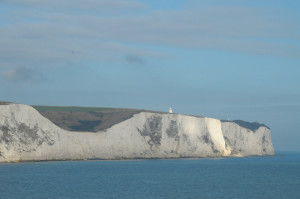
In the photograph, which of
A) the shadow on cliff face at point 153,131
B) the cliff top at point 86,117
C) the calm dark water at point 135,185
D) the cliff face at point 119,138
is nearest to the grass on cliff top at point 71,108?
the cliff top at point 86,117

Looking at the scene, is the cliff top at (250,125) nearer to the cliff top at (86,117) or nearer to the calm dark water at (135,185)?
the cliff top at (86,117)

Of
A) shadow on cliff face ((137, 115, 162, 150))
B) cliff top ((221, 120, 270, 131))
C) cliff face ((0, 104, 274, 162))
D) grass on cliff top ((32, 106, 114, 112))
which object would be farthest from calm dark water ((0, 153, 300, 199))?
cliff top ((221, 120, 270, 131))

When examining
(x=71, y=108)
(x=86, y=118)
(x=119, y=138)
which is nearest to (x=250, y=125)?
(x=71, y=108)

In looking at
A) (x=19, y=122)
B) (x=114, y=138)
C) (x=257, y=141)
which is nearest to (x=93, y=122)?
(x=114, y=138)

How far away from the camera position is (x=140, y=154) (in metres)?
86.6

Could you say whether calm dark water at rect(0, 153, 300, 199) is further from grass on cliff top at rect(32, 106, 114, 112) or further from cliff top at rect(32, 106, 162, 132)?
grass on cliff top at rect(32, 106, 114, 112)

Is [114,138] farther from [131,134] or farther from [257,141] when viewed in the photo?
[257,141]

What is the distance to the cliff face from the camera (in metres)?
68.0

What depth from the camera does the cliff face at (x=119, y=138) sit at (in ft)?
223

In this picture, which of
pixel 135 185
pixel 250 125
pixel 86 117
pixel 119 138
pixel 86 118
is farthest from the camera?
pixel 250 125

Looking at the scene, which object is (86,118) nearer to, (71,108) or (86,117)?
(86,117)

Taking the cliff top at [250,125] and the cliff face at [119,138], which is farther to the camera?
the cliff top at [250,125]

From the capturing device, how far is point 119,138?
8306 cm

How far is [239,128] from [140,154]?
4135 centimetres
